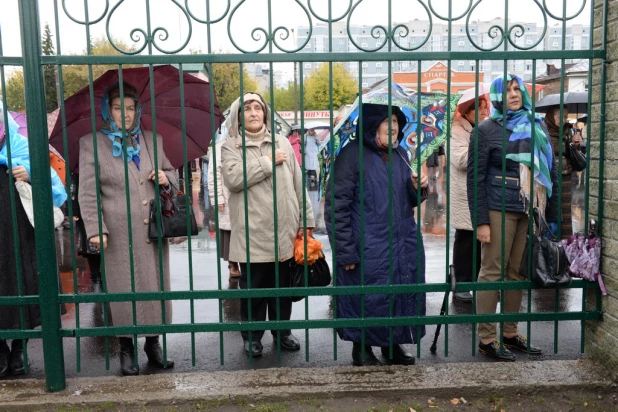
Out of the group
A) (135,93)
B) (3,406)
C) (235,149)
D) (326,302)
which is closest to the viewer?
(3,406)

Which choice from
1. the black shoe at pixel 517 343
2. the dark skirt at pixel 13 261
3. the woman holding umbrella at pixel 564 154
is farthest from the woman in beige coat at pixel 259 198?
the woman holding umbrella at pixel 564 154

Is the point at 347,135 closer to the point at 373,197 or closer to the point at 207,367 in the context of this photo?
the point at 373,197

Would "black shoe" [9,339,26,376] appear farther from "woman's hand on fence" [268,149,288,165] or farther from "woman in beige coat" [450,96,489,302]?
"woman in beige coat" [450,96,489,302]

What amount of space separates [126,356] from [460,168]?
3162 millimetres

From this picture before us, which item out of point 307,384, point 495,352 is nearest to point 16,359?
point 307,384

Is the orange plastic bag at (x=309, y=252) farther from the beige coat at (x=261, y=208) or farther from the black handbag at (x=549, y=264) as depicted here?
the black handbag at (x=549, y=264)

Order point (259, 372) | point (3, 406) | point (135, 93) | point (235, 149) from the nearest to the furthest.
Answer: point (3, 406) → point (259, 372) → point (135, 93) → point (235, 149)

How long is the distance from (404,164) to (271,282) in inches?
49.5

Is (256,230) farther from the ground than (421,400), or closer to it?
farther from the ground

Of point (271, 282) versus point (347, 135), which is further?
point (271, 282)

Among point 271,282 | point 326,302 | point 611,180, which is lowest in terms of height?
point 326,302

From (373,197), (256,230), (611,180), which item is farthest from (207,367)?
(611,180)

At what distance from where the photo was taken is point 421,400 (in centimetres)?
347

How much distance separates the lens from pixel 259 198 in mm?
4301
